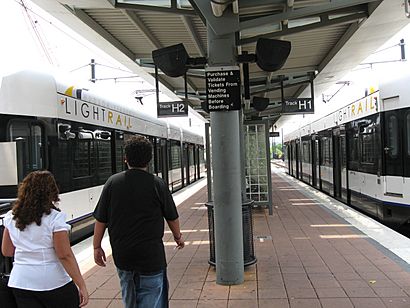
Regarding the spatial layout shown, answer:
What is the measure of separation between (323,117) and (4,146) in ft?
40.7

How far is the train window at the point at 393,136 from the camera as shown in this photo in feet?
28.6

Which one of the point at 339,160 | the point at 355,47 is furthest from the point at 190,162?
the point at 355,47

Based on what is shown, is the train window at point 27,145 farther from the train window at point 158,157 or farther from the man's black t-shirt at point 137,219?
the train window at point 158,157

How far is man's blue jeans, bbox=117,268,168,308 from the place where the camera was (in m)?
3.39

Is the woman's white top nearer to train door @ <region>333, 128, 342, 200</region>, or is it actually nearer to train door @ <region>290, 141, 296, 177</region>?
train door @ <region>333, 128, 342, 200</region>

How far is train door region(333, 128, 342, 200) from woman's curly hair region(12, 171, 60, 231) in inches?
459

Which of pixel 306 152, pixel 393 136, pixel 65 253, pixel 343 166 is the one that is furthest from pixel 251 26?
pixel 306 152

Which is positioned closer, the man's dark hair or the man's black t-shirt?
the man's black t-shirt

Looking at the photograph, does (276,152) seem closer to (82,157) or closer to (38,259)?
(82,157)

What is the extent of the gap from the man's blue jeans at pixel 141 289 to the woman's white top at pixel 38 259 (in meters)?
0.50

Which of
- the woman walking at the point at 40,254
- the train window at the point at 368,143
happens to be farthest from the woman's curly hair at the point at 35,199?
the train window at the point at 368,143

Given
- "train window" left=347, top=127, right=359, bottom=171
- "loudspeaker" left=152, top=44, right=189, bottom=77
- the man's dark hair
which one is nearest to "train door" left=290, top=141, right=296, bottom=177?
"train window" left=347, top=127, right=359, bottom=171

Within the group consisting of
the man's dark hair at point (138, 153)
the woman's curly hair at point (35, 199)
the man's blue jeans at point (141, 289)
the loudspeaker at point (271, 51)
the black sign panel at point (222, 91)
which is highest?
the loudspeaker at point (271, 51)

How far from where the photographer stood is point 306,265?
21.0ft
